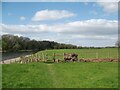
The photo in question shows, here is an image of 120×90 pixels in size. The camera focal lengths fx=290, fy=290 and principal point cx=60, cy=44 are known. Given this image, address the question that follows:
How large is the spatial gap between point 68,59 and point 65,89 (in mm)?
32527

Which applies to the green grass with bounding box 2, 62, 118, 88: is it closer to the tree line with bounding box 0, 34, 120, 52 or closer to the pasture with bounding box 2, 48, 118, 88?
the pasture with bounding box 2, 48, 118, 88

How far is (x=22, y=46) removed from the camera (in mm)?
158125

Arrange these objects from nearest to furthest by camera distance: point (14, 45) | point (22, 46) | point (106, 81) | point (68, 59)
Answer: point (106, 81), point (68, 59), point (14, 45), point (22, 46)

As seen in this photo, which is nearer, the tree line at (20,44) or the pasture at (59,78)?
the pasture at (59,78)

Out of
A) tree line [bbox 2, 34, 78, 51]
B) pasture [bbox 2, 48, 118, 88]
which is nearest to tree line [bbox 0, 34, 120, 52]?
tree line [bbox 2, 34, 78, 51]

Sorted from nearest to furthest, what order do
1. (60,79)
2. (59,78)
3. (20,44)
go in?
(60,79)
(59,78)
(20,44)

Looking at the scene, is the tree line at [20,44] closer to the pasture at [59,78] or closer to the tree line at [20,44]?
the tree line at [20,44]

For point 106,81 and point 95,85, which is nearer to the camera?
point 95,85

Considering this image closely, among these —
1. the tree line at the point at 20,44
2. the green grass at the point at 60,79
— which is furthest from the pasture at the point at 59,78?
the tree line at the point at 20,44

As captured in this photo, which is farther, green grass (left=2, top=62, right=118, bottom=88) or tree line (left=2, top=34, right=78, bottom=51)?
tree line (left=2, top=34, right=78, bottom=51)

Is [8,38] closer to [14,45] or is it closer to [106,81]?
[14,45]

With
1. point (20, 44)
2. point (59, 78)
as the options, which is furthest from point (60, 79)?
point (20, 44)

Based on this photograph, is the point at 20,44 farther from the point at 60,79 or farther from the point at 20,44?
the point at 60,79

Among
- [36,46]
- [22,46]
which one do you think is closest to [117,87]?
[22,46]
